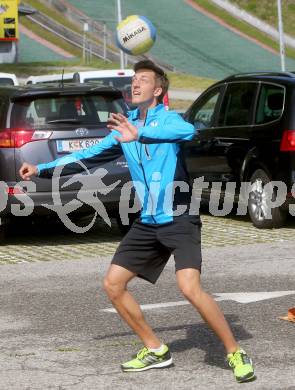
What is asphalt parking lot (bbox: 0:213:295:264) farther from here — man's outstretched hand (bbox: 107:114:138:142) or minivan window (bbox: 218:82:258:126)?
man's outstretched hand (bbox: 107:114:138:142)

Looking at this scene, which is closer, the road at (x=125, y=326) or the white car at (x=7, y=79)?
the road at (x=125, y=326)

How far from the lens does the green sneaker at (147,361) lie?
270 inches

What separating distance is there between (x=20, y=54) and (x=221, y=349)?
2234 inches

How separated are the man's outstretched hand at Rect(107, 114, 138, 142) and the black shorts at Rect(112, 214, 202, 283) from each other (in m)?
0.70

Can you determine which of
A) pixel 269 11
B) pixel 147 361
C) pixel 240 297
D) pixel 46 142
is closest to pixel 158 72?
pixel 147 361

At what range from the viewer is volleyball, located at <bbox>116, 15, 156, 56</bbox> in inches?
1109

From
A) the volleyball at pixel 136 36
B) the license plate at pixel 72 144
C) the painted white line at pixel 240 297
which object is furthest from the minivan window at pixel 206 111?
the volleyball at pixel 136 36

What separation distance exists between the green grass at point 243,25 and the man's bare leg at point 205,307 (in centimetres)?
5913

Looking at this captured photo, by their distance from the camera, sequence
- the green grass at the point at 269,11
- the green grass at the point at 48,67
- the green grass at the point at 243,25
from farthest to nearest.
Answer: the green grass at the point at 269,11, the green grass at the point at 243,25, the green grass at the point at 48,67

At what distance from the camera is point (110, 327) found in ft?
26.9

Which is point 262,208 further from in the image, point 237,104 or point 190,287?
point 190,287

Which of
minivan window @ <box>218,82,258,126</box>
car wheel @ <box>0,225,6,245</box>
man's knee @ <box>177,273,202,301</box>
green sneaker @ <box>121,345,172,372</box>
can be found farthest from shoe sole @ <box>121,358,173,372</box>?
minivan window @ <box>218,82,258,126</box>

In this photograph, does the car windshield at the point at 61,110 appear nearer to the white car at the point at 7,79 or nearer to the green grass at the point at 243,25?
the white car at the point at 7,79

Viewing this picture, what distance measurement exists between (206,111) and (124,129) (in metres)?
9.09
